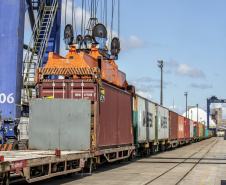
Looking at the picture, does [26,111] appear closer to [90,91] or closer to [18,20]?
[18,20]

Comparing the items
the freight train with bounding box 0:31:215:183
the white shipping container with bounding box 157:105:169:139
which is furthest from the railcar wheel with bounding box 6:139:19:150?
the white shipping container with bounding box 157:105:169:139

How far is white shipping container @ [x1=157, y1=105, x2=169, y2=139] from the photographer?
109 ft

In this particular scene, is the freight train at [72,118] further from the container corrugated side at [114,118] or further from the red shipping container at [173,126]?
the red shipping container at [173,126]

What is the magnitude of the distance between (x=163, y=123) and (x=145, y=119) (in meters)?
8.03

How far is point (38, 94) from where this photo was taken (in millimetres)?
16703

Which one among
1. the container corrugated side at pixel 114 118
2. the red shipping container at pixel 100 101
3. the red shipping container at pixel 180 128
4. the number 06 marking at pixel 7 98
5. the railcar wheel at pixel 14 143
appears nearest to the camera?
the red shipping container at pixel 100 101

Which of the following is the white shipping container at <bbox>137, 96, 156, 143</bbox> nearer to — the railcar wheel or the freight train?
the freight train

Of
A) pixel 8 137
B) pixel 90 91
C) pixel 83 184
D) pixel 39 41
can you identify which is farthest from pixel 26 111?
pixel 83 184

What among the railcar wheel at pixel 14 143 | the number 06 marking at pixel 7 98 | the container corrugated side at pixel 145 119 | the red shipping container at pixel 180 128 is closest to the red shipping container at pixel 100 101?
the railcar wheel at pixel 14 143

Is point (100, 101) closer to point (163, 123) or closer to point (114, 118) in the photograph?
point (114, 118)

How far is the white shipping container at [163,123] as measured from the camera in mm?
33219

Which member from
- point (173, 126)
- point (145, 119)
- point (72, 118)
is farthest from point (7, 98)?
point (173, 126)

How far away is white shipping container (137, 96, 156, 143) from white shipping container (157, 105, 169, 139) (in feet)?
6.65

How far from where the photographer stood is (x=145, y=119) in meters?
27.2
